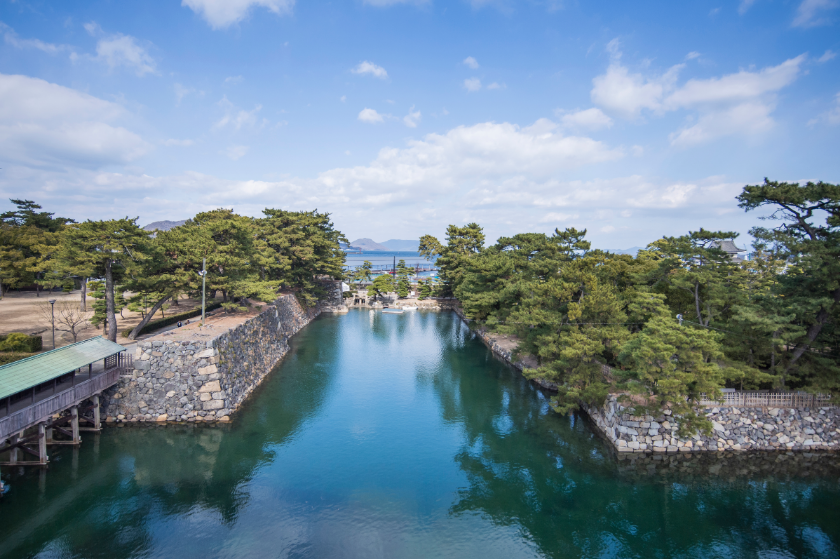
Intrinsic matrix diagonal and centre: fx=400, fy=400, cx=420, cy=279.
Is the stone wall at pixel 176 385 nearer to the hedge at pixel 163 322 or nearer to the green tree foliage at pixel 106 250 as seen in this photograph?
the green tree foliage at pixel 106 250

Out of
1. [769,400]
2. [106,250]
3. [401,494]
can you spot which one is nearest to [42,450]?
[106,250]

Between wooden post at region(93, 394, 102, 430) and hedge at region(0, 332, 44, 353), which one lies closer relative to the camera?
wooden post at region(93, 394, 102, 430)

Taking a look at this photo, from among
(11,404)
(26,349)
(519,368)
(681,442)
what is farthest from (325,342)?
(681,442)

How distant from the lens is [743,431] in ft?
54.5

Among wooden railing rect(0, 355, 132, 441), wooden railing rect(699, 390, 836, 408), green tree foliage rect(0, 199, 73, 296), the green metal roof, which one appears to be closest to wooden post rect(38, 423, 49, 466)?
wooden railing rect(0, 355, 132, 441)

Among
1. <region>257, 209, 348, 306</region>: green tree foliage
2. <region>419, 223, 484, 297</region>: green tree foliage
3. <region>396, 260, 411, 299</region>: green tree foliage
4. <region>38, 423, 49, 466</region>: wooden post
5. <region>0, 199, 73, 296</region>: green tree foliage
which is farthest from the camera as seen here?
<region>396, 260, 411, 299</region>: green tree foliage

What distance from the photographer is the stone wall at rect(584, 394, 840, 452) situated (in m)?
16.5

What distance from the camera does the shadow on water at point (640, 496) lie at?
1189 centimetres

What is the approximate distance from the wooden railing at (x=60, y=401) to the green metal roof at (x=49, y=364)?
792 millimetres

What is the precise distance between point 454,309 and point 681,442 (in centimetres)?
3718

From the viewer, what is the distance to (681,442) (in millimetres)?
16609

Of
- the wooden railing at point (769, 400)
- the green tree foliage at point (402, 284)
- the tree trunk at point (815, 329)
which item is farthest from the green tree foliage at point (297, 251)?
the tree trunk at point (815, 329)

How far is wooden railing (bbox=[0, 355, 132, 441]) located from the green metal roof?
79cm

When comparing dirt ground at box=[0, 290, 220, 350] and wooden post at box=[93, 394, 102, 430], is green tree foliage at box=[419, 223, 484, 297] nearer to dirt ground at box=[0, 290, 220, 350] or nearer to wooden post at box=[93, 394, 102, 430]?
dirt ground at box=[0, 290, 220, 350]
